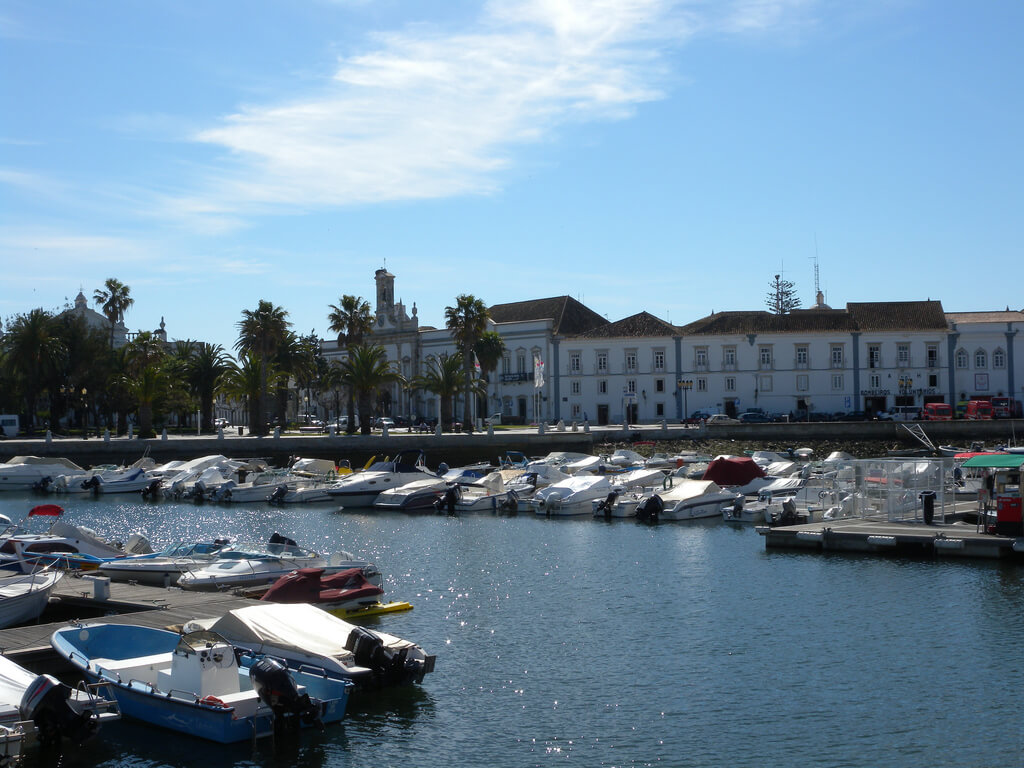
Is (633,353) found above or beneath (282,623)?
above

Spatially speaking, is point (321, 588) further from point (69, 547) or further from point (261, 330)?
point (261, 330)

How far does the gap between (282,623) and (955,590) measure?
19675 mm

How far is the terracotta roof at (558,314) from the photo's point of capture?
105 meters

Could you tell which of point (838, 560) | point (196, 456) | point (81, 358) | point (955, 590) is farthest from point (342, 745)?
point (81, 358)

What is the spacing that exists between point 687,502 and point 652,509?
5.54 feet

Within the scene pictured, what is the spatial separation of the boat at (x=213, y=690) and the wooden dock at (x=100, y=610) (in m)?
1.13

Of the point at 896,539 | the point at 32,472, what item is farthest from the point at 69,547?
the point at 32,472

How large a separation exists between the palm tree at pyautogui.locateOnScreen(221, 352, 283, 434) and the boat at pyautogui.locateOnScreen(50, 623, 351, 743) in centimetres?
6391

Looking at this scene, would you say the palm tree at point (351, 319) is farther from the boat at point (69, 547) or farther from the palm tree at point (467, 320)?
the boat at point (69, 547)

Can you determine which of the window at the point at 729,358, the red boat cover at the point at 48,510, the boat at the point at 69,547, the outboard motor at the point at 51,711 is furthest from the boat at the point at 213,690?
the window at the point at 729,358

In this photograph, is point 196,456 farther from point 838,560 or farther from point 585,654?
point 585,654

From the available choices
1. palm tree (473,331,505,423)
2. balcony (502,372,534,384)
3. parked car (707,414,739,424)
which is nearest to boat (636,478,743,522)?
parked car (707,414,739,424)

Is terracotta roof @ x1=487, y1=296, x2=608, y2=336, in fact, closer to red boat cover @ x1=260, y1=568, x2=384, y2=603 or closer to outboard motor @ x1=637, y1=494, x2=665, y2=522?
outboard motor @ x1=637, y1=494, x2=665, y2=522

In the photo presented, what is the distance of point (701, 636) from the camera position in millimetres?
25406
